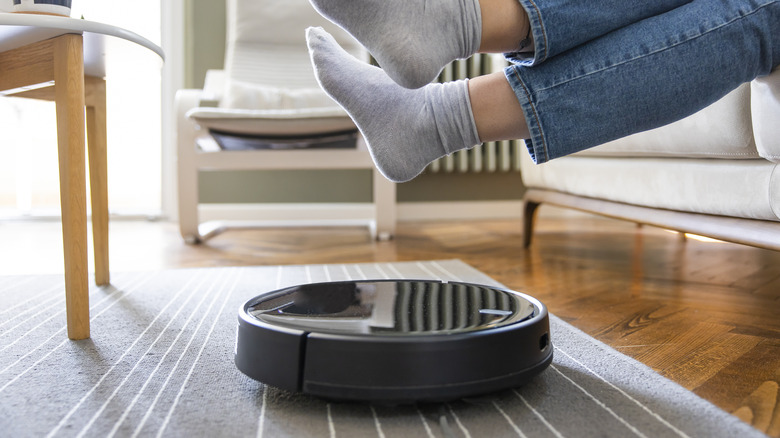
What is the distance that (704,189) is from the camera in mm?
987

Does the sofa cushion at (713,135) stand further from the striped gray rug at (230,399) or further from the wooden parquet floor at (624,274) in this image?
the striped gray rug at (230,399)

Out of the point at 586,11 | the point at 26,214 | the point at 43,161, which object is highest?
the point at 586,11

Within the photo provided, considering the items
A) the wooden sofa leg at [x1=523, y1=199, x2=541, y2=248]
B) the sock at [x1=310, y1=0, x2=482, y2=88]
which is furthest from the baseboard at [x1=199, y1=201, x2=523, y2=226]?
the sock at [x1=310, y1=0, x2=482, y2=88]

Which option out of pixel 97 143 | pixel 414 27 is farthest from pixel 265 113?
pixel 414 27

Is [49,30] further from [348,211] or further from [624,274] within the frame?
[348,211]

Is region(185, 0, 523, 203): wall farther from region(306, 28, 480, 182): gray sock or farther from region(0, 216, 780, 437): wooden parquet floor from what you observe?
region(306, 28, 480, 182): gray sock

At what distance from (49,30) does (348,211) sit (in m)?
2.11

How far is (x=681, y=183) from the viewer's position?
3.44 ft

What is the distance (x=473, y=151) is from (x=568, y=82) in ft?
7.43

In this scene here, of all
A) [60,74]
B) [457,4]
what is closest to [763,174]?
[457,4]

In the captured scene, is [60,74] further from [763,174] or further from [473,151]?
[473,151]

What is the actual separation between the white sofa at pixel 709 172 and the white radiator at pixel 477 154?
1.48m

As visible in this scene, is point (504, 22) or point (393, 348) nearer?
point (393, 348)

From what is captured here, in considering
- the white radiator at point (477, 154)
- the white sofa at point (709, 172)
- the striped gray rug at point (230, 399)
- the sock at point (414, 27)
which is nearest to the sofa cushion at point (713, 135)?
the white sofa at point (709, 172)
